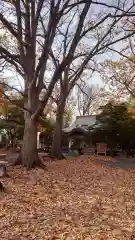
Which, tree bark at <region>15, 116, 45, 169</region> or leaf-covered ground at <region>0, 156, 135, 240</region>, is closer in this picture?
leaf-covered ground at <region>0, 156, 135, 240</region>

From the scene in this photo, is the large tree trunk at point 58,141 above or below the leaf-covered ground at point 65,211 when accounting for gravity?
above

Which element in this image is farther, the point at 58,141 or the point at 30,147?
the point at 58,141

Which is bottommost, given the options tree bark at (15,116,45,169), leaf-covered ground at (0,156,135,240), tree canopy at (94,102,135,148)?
leaf-covered ground at (0,156,135,240)

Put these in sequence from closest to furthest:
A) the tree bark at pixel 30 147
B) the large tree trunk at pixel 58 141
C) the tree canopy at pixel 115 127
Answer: the tree bark at pixel 30 147 < the large tree trunk at pixel 58 141 < the tree canopy at pixel 115 127

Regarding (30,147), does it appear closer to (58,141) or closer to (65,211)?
(58,141)

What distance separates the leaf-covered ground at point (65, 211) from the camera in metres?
4.97

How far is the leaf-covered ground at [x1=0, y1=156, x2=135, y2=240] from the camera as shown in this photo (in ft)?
16.3

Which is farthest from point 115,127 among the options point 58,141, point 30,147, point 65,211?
point 65,211

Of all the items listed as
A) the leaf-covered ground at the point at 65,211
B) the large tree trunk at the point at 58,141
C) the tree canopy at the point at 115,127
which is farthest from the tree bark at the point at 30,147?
the tree canopy at the point at 115,127

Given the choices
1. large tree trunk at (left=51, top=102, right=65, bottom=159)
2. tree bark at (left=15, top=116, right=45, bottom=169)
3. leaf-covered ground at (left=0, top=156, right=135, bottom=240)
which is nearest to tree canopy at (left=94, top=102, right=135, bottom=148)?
large tree trunk at (left=51, top=102, right=65, bottom=159)

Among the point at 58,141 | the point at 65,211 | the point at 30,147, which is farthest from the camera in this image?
→ the point at 58,141

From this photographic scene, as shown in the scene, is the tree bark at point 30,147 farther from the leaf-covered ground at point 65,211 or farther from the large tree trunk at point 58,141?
the large tree trunk at point 58,141

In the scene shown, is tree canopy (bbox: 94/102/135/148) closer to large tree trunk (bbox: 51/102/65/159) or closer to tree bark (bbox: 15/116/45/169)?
large tree trunk (bbox: 51/102/65/159)

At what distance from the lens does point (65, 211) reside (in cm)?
635
